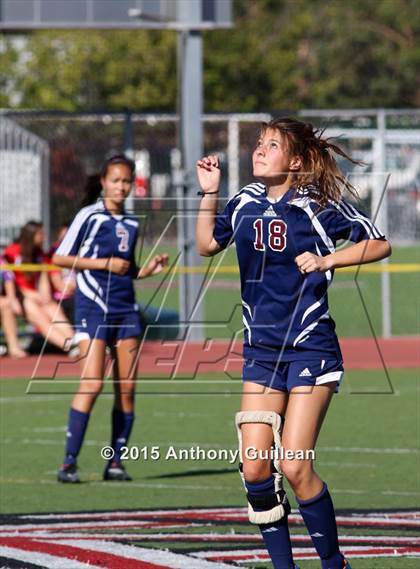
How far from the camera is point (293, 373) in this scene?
683 cm

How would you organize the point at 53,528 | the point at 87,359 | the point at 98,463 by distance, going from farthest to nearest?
1. the point at 98,463
2. the point at 87,359
3. the point at 53,528

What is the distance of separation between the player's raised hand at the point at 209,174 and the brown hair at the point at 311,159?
0.29 metres

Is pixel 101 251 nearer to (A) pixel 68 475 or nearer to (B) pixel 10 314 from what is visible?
(A) pixel 68 475

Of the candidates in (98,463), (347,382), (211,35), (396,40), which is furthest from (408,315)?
(396,40)

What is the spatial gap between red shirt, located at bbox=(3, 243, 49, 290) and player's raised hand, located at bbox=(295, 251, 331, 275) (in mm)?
13134

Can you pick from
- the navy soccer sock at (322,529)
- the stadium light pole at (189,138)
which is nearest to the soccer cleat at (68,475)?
the navy soccer sock at (322,529)

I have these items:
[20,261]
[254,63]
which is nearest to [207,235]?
[20,261]

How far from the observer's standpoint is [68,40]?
192 feet

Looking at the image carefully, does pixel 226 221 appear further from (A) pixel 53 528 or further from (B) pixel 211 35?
(B) pixel 211 35

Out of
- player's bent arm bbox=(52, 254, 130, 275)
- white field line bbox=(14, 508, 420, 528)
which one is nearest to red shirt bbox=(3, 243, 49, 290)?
player's bent arm bbox=(52, 254, 130, 275)

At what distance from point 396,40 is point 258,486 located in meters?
62.9

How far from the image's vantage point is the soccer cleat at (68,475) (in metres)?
10.5

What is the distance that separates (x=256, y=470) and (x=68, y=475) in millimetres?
3921

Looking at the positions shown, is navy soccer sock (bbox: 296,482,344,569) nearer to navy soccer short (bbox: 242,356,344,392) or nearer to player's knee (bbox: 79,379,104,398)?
navy soccer short (bbox: 242,356,344,392)
